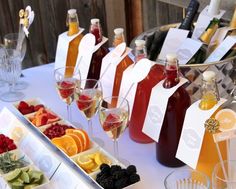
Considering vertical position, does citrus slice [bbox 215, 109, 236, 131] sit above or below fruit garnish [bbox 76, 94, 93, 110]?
above

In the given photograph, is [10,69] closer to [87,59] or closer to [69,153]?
[87,59]

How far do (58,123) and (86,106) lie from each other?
0.13 m

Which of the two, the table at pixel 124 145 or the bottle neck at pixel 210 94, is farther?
the table at pixel 124 145

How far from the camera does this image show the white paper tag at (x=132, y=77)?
45.1 inches

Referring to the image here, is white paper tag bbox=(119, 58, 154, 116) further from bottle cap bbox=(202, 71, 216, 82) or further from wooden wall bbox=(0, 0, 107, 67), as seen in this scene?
wooden wall bbox=(0, 0, 107, 67)

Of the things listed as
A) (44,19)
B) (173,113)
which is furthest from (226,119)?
(44,19)

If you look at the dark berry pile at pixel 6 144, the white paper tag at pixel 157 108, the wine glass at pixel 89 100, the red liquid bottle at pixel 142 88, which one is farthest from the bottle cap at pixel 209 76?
the dark berry pile at pixel 6 144

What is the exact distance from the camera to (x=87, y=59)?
1399 millimetres

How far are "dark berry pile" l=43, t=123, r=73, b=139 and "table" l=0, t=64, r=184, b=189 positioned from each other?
0.11 metres

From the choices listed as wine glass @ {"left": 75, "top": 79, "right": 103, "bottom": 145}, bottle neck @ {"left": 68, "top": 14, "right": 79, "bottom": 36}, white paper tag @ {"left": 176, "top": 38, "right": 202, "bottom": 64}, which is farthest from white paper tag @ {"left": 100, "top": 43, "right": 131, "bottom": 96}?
bottle neck @ {"left": 68, "top": 14, "right": 79, "bottom": 36}

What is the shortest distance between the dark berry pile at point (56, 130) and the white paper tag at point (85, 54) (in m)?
0.20

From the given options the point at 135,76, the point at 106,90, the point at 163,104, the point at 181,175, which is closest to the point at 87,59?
the point at 106,90

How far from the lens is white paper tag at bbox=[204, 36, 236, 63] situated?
1228 mm

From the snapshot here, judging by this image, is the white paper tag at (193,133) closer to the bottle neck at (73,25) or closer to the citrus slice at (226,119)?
the citrus slice at (226,119)
